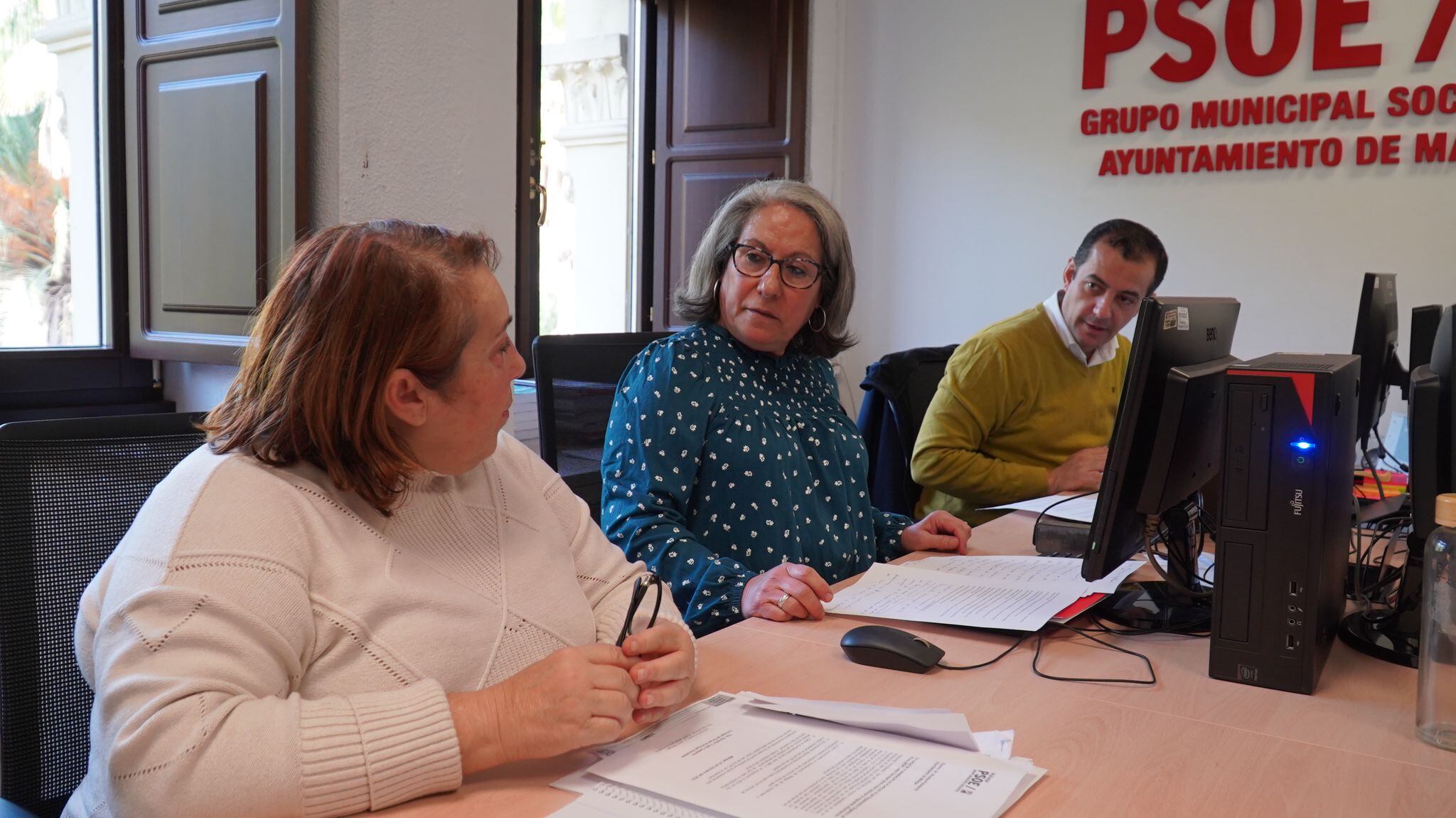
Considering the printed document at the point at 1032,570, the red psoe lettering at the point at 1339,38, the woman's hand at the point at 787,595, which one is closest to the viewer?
the woman's hand at the point at 787,595

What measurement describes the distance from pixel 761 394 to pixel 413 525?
85 cm

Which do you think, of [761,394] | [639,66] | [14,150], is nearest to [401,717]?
[761,394]

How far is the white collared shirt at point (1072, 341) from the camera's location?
263 centimetres

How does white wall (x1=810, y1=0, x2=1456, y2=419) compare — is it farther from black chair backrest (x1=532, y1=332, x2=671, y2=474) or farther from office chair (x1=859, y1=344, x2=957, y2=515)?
black chair backrest (x1=532, y1=332, x2=671, y2=474)

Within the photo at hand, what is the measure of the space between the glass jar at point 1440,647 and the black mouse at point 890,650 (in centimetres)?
45

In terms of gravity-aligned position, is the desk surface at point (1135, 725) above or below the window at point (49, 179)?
below

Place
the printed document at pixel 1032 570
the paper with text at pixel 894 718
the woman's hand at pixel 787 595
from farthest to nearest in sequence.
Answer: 1. the printed document at pixel 1032 570
2. the woman's hand at pixel 787 595
3. the paper with text at pixel 894 718

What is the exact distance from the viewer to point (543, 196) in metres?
3.72

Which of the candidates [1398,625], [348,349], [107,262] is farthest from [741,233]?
[107,262]

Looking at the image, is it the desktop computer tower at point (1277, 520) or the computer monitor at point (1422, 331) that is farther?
the computer monitor at point (1422, 331)

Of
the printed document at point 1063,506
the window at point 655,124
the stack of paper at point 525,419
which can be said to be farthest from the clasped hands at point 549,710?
the window at point 655,124

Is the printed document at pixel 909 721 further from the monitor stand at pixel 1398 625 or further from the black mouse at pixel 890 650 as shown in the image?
the monitor stand at pixel 1398 625

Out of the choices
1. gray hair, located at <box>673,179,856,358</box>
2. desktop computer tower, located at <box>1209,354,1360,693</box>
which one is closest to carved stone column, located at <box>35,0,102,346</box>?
gray hair, located at <box>673,179,856,358</box>

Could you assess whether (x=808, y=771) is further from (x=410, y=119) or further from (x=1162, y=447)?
(x=410, y=119)
